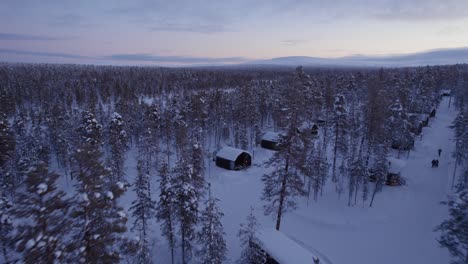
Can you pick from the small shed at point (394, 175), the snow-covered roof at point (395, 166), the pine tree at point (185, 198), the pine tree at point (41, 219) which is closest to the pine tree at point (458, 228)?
the pine tree at point (185, 198)

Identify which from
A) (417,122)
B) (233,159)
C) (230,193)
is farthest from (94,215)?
(417,122)

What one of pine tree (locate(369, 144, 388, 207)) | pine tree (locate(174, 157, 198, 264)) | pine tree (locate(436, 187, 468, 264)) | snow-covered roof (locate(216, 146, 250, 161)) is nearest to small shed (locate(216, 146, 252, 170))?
snow-covered roof (locate(216, 146, 250, 161))

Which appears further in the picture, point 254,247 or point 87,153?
point 254,247

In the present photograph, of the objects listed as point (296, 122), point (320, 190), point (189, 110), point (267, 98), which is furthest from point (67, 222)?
point (267, 98)

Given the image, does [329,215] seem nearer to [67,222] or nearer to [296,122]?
[296,122]

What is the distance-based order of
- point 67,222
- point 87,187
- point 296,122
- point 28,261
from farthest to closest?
point 296,122
point 87,187
point 67,222
point 28,261

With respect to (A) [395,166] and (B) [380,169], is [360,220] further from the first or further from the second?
(A) [395,166]
